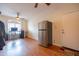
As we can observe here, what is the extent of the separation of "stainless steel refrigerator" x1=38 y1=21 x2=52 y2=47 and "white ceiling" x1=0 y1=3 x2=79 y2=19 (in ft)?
0.59

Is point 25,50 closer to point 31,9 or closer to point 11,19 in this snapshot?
point 11,19

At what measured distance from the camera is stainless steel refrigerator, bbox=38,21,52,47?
1.56 metres

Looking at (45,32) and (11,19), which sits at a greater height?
(11,19)

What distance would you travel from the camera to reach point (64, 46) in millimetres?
1534

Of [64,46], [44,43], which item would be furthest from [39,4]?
[64,46]

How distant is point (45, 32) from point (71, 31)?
415 mm

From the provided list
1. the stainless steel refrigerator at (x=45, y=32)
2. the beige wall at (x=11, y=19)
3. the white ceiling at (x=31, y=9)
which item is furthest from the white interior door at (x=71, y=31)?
the beige wall at (x=11, y=19)

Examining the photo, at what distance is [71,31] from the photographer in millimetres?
1525

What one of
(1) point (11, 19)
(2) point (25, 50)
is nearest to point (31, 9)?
(1) point (11, 19)

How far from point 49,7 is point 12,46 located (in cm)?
85

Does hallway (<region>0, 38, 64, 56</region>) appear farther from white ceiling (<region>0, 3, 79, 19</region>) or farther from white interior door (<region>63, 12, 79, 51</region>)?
white ceiling (<region>0, 3, 79, 19</region>)

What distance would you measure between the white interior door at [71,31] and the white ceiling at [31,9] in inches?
4.9

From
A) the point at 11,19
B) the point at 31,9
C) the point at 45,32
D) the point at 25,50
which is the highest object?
the point at 31,9

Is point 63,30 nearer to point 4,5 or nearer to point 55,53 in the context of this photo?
point 55,53
